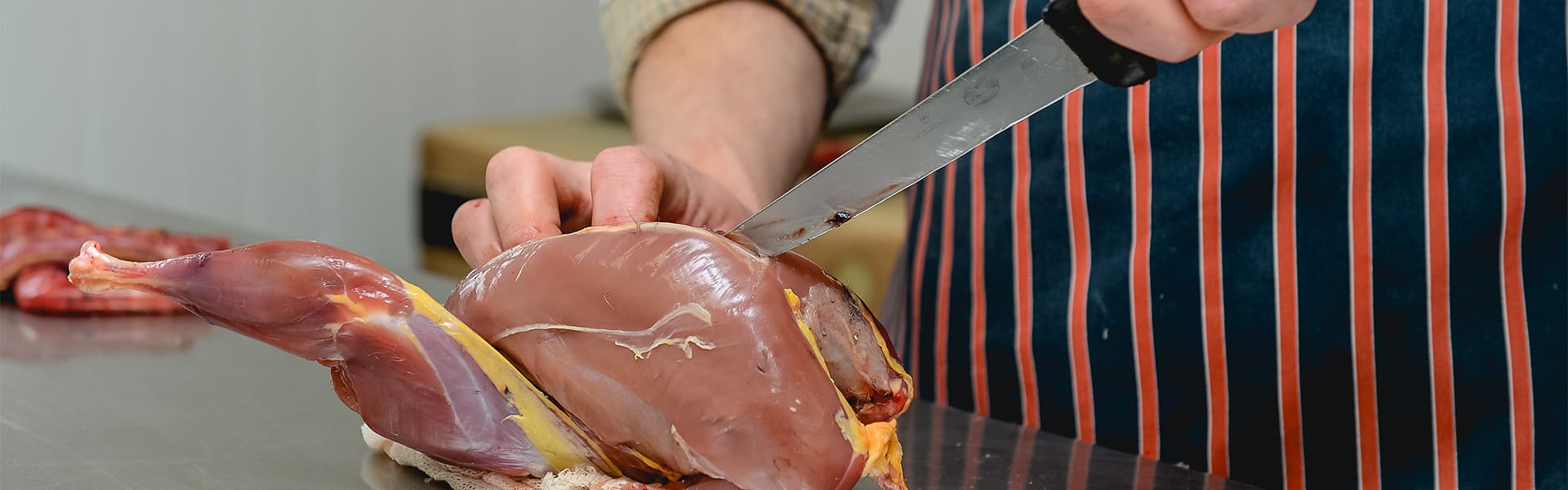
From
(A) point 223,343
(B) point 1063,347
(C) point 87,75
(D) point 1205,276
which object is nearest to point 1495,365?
(D) point 1205,276

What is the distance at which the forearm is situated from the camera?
5.69ft

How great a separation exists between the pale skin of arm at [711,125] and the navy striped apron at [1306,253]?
29 centimetres

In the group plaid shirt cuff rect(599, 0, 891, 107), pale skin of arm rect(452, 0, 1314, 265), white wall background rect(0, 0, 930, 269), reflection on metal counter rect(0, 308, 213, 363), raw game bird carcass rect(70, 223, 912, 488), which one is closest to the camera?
pale skin of arm rect(452, 0, 1314, 265)

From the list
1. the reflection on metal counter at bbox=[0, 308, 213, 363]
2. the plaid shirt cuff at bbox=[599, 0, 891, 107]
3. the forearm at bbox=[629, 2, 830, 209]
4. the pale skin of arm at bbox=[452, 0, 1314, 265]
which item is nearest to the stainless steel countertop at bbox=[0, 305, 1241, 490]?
the reflection on metal counter at bbox=[0, 308, 213, 363]

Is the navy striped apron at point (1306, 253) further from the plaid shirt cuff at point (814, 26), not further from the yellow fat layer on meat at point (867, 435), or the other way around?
the yellow fat layer on meat at point (867, 435)

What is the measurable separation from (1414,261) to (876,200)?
659mm

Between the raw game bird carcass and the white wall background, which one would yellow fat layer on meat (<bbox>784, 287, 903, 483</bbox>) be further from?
the white wall background

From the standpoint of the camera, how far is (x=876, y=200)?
114 cm

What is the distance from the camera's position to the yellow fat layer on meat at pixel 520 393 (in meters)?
1.22

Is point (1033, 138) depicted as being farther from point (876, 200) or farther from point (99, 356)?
point (99, 356)

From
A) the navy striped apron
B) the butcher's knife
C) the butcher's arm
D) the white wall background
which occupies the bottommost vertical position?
the white wall background

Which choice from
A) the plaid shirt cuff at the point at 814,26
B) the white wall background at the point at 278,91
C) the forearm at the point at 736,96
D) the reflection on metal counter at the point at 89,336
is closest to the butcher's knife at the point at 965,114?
the forearm at the point at 736,96

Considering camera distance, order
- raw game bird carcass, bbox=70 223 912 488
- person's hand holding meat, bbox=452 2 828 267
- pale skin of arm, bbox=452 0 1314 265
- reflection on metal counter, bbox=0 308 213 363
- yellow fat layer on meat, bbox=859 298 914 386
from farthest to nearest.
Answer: reflection on metal counter, bbox=0 308 213 363, person's hand holding meat, bbox=452 2 828 267, yellow fat layer on meat, bbox=859 298 914 386, raw game bird carcass, bbox=70 223 912 488, pale skin of arm, bbox=452 0 1314 265

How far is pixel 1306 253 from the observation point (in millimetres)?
1490
